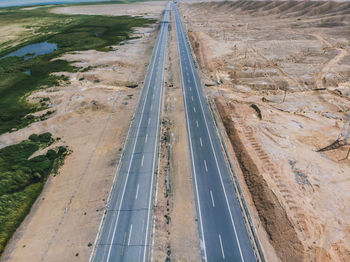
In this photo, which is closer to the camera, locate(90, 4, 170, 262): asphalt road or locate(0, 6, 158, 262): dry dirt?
locate(90, 4, 170, 262): asphalt road

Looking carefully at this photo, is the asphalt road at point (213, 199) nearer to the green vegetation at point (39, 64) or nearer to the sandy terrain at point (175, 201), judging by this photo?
the sandy terrain at point (175, 201)

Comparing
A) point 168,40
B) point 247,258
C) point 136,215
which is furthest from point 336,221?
point 168,40

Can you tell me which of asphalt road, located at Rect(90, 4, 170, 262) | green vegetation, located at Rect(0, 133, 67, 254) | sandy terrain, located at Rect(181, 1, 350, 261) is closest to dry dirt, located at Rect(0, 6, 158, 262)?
green vegetation, located at Rect(0, 133, 67, 254)

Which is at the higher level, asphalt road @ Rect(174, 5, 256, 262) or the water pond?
the water pond

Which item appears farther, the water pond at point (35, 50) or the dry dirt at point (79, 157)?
the water pond at point (35, 50)

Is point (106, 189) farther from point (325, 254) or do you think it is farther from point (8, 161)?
point (325, 254)

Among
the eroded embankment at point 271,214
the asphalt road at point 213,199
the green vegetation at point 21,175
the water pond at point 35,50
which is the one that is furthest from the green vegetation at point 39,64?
the eroded embankment at point 271,214

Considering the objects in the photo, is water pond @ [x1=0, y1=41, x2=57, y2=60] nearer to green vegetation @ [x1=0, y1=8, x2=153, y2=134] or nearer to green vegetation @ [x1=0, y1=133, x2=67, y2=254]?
green vegetation @ [x1=0, y1=8, x2=153, y2=134]
